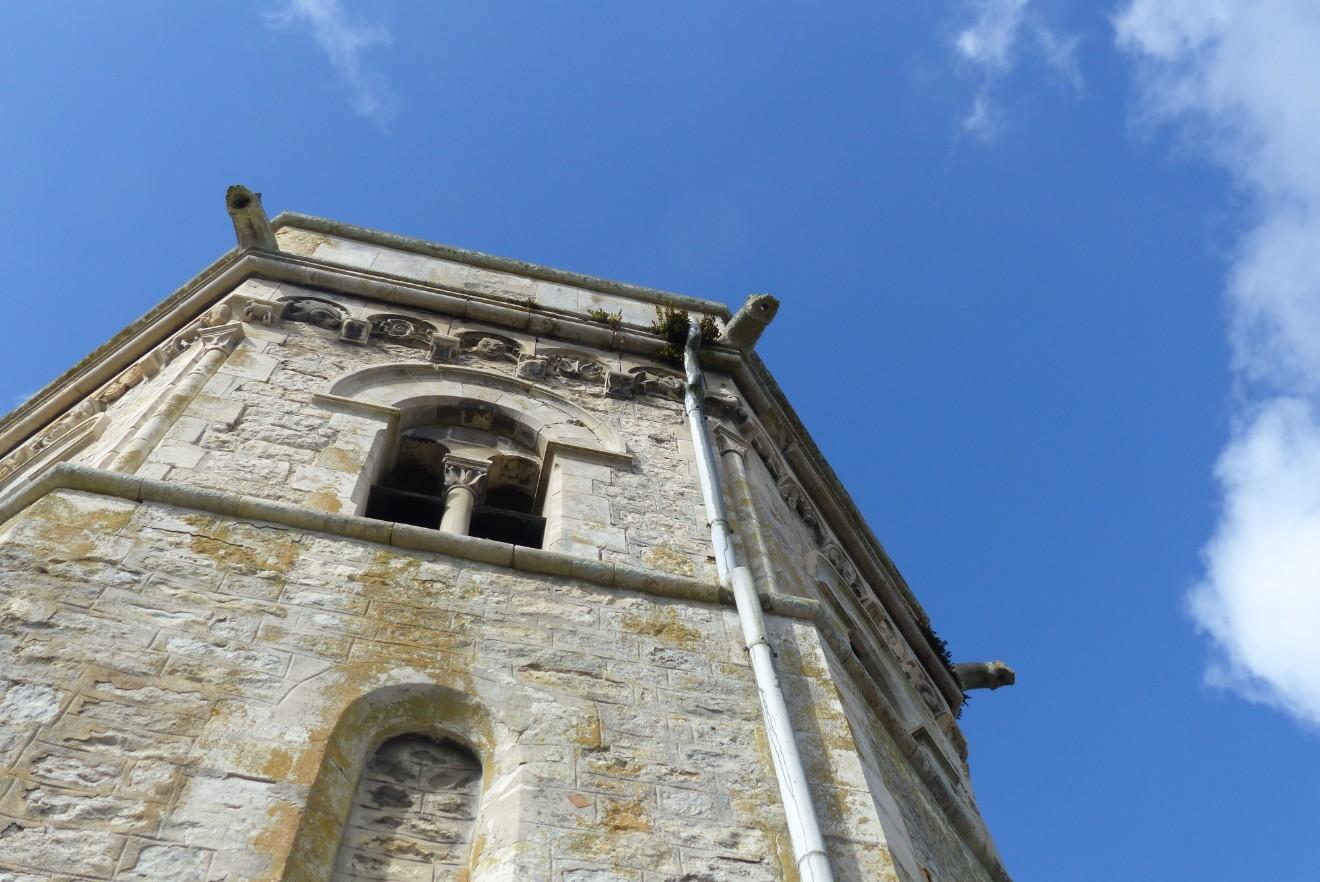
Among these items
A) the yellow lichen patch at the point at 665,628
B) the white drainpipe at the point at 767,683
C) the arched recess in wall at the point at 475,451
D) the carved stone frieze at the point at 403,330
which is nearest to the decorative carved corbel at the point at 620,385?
the arched recess in wall at the point at 475,451

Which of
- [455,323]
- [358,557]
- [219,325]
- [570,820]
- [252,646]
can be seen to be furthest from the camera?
[455,323]

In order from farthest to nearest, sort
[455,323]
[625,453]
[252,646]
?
[455,323]
[625,453]
[252,646]

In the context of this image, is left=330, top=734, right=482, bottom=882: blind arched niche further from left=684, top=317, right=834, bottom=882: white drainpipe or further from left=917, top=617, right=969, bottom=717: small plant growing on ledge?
left=917, top=617, right=969, bottom=717: small plant growing on ledge

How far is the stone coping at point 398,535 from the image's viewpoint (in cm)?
589

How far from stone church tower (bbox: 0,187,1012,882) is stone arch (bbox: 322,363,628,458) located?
0.09 feet

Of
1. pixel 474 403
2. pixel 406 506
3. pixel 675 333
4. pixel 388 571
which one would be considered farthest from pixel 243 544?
pixel 675 333

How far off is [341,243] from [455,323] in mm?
2152

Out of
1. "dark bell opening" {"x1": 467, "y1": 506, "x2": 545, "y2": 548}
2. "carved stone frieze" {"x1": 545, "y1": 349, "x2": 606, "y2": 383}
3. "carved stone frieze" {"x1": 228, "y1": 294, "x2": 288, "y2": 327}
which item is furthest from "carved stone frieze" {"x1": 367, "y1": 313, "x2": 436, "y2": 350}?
"dark bell opening" {"x1": 467, "y1": 506, "x2": 545, "y2": 548}

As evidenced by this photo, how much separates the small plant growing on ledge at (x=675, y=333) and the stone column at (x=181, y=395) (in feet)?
10.9

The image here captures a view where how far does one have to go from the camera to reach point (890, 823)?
5383 mm

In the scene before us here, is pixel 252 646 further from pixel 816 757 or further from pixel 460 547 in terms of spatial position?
pixel 816 757

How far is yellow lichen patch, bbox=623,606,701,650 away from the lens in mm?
5891

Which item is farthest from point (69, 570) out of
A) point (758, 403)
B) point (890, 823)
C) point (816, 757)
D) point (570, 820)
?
point (758, 403)

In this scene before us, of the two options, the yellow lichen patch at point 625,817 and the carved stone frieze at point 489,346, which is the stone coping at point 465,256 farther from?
the yellow lichen patch at point 625,817
